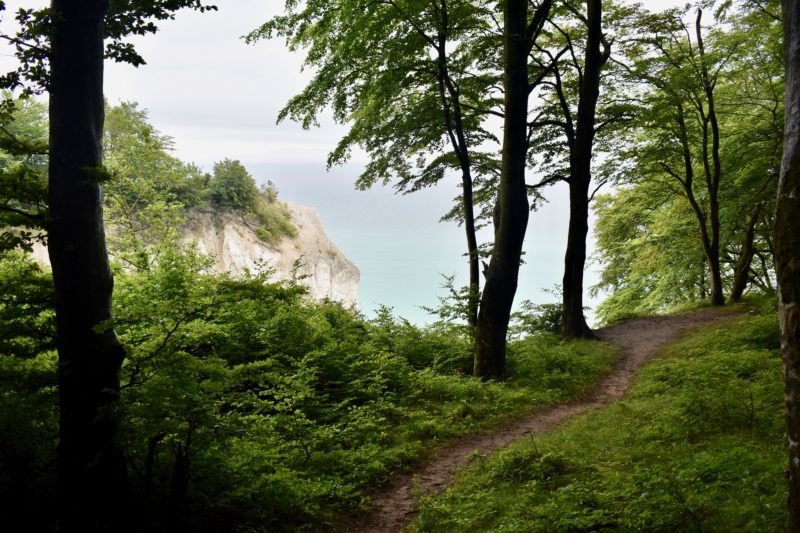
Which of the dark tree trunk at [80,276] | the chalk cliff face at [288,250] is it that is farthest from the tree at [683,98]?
the chalk cliff face at [288,250]

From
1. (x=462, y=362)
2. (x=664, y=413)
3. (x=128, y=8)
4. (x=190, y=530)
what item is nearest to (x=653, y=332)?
(x=462, y=362)

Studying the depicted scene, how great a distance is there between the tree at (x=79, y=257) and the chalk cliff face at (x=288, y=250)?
75.1 feet

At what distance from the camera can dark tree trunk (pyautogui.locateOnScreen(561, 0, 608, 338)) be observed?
491 inches

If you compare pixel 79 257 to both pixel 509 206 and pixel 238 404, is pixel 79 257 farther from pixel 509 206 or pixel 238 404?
pixel 509 206

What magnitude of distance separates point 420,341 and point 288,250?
26.0 m

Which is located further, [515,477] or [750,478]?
[515,477]

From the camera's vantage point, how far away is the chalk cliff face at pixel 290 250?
3105 centimetres

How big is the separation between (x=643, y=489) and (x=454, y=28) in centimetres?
1046

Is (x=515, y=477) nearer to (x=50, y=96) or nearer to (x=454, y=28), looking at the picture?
(x=50, y=96)

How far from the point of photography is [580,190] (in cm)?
1291

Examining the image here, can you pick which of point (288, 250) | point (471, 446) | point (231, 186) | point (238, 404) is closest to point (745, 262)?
point (471, 446)

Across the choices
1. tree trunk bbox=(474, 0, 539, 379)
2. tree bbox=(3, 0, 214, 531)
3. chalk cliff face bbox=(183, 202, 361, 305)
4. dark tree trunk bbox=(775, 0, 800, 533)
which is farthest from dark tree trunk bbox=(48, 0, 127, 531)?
chalk cliff face bbox=(183, 202, 361, 305)

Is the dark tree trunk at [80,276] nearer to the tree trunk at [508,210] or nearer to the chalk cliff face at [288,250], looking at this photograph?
the tree trunk at [508,210]

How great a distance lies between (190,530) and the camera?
361 cm
